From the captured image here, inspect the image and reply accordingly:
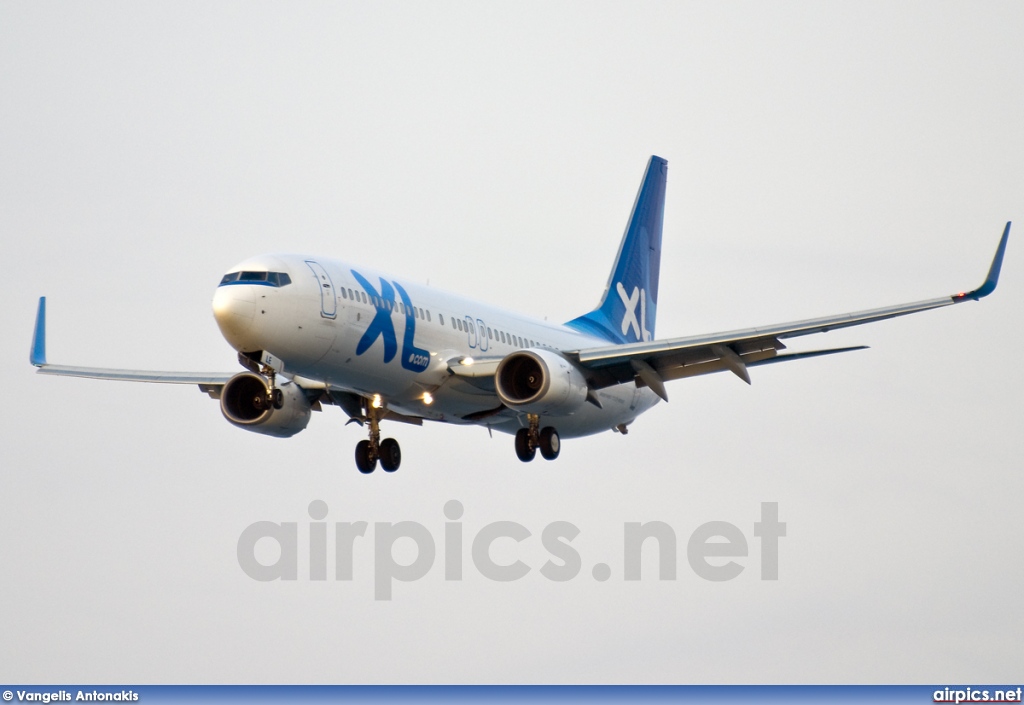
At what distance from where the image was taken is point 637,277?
50.5m

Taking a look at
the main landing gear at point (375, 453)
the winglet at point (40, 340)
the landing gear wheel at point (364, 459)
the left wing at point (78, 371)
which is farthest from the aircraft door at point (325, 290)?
the winglet at point (40, 340)

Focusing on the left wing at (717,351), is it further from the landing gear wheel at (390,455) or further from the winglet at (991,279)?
the landing gear wheel at (390,455)

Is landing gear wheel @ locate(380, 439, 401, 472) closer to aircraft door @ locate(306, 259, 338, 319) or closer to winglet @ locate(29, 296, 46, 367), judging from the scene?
aircraft door @ locate(306, 259, 338, 319)

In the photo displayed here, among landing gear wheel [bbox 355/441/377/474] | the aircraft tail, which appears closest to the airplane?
landing gear wheel [bbox 355/441/377/474]

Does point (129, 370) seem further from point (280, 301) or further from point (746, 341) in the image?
point (746, 341)

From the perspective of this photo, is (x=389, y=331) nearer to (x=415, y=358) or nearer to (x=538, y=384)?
(x=415, y=358)

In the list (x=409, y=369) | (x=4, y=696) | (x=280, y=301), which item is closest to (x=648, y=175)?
(x=409, y=369)

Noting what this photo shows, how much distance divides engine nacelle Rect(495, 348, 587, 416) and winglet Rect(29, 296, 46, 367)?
15762 millimetres

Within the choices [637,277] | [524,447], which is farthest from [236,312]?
[637,277]

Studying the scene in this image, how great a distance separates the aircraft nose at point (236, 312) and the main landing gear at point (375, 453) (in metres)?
7.57

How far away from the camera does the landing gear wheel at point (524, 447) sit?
3809 cm

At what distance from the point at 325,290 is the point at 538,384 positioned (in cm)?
618

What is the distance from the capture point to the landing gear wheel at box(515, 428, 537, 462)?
3809 centimetres

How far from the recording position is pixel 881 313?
33.5 metres
